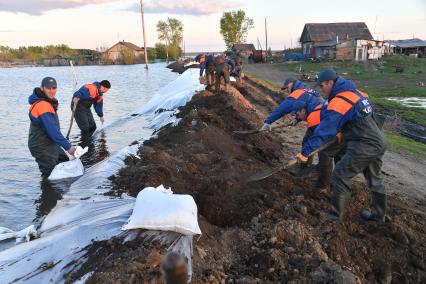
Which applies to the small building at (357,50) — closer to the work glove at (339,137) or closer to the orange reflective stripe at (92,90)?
the orange reflective stripe at (92,90)

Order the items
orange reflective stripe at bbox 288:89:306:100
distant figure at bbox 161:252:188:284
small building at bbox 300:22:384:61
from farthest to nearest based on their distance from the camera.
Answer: small building at bbox 300:22:384:61
orange reflective stripe at bbox 288:89:306:100
distant figure at bbox 161:252:188:284

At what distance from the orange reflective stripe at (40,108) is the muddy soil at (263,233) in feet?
4.63

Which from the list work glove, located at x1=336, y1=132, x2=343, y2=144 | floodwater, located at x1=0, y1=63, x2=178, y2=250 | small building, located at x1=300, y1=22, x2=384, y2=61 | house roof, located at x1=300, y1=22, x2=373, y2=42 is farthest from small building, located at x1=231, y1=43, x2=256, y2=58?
work glove, located at x1=336, y1=132, x2=343, y2=144

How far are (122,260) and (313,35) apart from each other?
167 ft

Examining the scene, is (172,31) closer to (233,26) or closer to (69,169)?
(233,26)

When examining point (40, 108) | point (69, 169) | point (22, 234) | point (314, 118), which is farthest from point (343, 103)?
point (69, 169)

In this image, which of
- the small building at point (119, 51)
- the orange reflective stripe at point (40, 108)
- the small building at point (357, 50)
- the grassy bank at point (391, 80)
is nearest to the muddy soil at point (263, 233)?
the orange reflective stripe at point (40, 108)

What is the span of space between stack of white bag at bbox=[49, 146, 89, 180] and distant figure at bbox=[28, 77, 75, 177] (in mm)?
151

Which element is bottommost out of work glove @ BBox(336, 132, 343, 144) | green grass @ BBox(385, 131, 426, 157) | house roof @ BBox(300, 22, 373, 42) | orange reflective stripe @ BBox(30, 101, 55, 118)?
green grass @ BBox(385, 131, 426, 157)

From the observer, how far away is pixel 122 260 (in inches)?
120

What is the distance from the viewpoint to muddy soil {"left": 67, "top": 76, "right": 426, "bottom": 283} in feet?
10.4

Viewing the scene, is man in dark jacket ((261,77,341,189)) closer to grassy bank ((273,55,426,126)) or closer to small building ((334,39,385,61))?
grassy bank ((273,55,426,126))

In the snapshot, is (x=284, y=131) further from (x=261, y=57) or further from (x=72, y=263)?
(x=261, y=57)

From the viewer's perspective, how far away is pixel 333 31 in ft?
166
